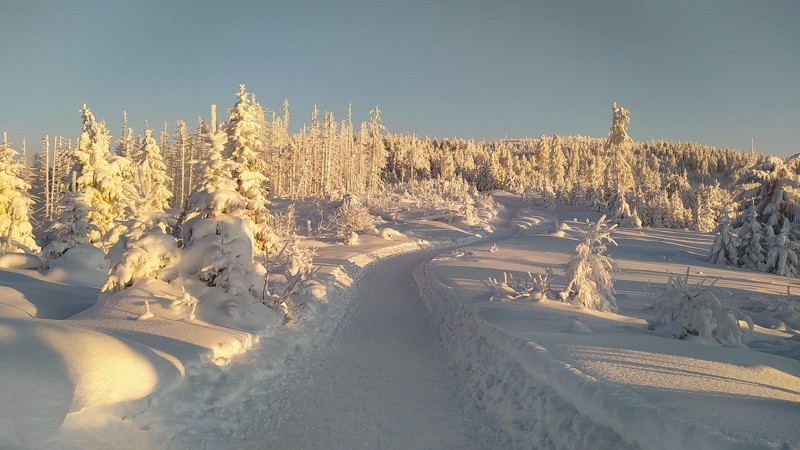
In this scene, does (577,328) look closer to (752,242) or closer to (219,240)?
(219,240)

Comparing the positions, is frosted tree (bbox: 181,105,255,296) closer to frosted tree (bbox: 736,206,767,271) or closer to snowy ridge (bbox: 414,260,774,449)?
snowy ridge (bbox: 414,260,774,449)

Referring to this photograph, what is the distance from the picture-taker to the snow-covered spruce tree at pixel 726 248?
2286cm

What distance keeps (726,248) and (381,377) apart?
75.0 ft

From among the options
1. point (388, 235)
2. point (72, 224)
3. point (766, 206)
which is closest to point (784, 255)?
point (766, 206)

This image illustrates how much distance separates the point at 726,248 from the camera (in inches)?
912

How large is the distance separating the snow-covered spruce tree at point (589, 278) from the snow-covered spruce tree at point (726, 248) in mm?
15541

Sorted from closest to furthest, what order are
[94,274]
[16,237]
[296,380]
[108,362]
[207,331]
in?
1. [108,362]
2. [296,380]
3. [207,331]
4. [94,274]
5. [16,237]

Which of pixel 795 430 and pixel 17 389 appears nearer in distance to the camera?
pixel 795 430

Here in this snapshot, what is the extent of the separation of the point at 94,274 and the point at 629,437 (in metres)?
18.4

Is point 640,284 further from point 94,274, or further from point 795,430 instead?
point 94,274

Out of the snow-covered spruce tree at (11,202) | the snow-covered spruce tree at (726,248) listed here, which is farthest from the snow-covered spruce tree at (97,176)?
the snow-covered spruce tree at (726,248)

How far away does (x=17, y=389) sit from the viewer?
4.39 metres

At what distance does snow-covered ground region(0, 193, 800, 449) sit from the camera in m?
4.60

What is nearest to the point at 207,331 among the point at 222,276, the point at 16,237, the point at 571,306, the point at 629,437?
the point at 222,276
